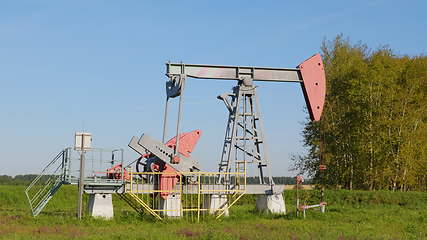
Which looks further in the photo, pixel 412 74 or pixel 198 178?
pixel 412 74

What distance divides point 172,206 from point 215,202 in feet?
4.68

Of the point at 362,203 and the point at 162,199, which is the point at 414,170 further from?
the point at 162,199

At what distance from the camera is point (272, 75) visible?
19688 millimetres

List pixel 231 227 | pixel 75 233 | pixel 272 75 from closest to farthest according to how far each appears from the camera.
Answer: pixel 75 233, pixel 231 227, pixel 272 75

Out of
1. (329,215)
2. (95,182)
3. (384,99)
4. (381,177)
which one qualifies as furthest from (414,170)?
(95,182)

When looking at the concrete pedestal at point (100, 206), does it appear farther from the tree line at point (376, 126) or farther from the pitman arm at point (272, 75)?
the tree line at point (376, 126)

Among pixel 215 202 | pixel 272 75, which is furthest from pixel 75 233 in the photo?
pixel 272 75

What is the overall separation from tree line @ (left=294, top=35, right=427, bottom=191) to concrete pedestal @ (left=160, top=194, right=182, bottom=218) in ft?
63.1

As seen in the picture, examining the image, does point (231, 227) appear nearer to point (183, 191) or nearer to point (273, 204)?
point (183, 191)

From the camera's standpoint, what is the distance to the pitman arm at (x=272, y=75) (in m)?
18.6

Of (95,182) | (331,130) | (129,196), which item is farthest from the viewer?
(331,130)

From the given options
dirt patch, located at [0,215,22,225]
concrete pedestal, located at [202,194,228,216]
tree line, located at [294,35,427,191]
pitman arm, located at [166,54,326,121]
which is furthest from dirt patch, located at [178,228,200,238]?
tree line, located at [294,35,427,191]

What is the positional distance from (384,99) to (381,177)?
15.4ft

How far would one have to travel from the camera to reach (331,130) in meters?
36.9
